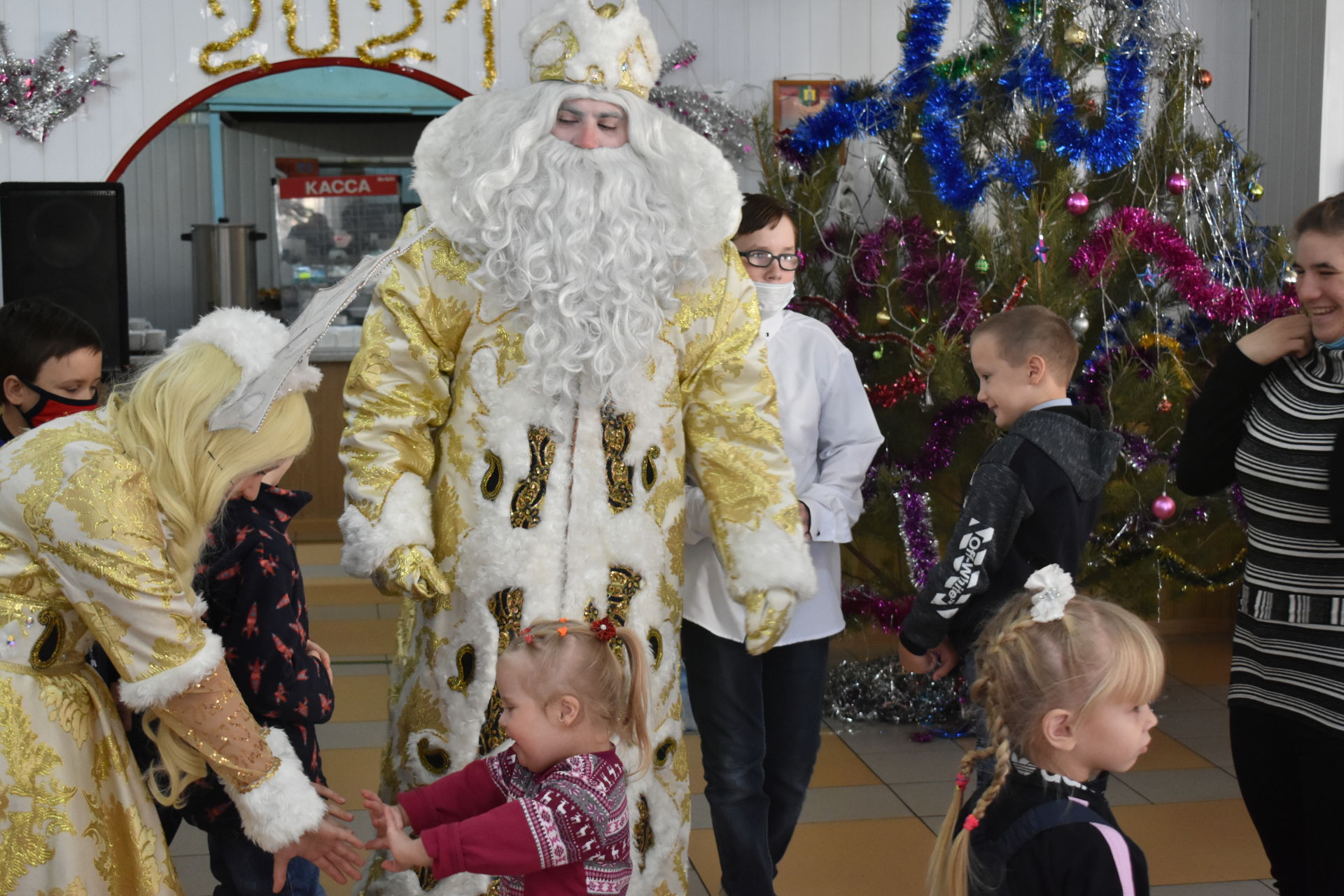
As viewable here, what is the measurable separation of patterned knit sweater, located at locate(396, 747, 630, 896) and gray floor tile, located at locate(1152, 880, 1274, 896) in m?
1.66

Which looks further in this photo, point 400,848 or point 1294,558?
point 1294,558

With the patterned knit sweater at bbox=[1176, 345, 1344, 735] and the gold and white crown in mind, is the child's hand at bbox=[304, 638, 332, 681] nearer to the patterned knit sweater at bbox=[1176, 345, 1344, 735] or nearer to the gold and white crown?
the gold and white crown

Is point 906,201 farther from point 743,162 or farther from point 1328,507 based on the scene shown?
point 1328,507

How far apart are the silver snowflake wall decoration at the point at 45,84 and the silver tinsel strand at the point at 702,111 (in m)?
2.05

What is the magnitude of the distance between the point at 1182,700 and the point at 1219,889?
1.56 m

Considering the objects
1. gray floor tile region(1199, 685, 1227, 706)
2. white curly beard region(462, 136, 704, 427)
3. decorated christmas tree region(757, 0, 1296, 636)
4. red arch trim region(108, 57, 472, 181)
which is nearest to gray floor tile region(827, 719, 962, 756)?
decorated christmas tree region(757, 0, 1296, 636)

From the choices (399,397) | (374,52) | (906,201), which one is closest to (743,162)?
(906,201)

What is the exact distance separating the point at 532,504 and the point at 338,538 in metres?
5.23

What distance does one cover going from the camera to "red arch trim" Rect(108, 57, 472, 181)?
475 cm

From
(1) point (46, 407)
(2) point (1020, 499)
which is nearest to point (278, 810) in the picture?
(2) point (1020, 499)

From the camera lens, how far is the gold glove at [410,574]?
2021 mm

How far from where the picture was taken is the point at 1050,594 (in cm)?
155

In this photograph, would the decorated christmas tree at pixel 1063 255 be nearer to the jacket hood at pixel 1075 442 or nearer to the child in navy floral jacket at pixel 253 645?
the jacket hood at pixel 1075 442

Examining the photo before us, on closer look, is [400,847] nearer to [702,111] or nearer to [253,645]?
[253,645]
